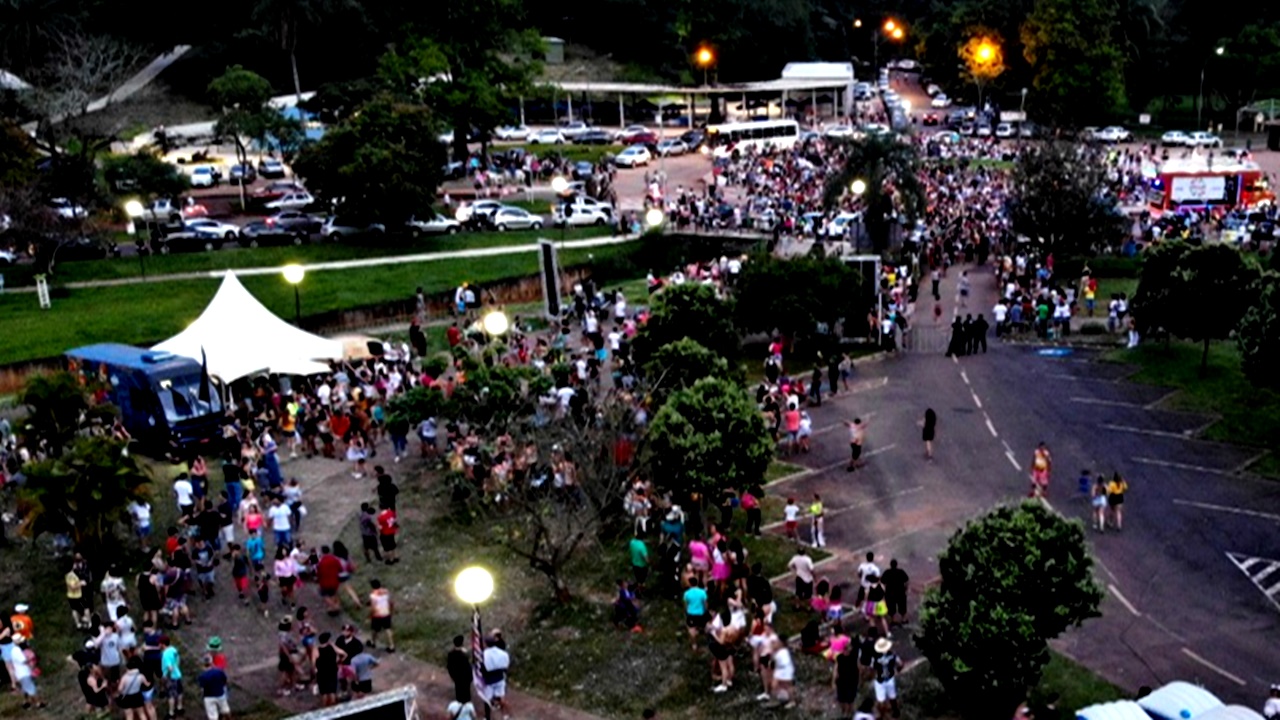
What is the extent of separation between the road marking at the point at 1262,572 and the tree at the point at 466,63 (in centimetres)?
4206

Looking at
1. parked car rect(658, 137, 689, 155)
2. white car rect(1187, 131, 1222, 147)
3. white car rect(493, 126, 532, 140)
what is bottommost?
white car rect(1187, 131, 1222, 147)

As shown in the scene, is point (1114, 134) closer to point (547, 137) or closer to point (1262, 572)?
point (547, 137)

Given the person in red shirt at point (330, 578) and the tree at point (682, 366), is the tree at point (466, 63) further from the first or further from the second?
the person in red shirt at point (330, 578)

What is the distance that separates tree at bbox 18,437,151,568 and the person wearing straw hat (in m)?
12.4

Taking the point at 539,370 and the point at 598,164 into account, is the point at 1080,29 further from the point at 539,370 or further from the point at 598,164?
the point at 539,370

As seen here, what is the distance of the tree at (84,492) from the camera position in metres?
19.7

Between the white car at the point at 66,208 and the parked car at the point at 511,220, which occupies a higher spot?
the white car at the point at 66,208

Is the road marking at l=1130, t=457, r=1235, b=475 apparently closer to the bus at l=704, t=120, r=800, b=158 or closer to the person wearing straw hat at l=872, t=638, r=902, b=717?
the person wearing straw hat at l=872, t=638, r=902, b=717

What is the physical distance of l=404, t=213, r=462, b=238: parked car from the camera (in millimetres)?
47188

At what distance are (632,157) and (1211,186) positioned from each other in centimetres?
2936

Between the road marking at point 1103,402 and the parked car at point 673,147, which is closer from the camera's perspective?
the road marking at point 1103,402

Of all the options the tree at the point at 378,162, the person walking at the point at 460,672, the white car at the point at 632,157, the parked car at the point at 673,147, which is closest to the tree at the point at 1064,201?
the tree at the point at 378,162

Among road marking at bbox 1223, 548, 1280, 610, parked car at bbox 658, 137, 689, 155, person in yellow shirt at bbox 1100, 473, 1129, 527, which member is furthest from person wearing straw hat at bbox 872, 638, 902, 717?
parked car at bbox 658, 137, 689, 155

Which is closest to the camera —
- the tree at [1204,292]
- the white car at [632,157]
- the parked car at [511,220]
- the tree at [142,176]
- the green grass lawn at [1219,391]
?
the green grass lawn at [1219,391]
